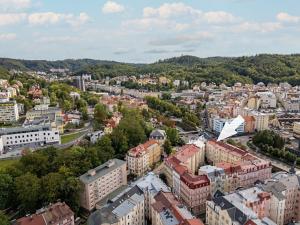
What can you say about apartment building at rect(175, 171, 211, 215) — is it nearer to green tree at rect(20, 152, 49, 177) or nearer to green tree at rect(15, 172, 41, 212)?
green tree at rect(15, 172, 41, 212)

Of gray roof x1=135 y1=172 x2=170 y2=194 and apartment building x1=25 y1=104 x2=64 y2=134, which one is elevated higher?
apartment building x1=25 y1=104 x2=64 y2=134

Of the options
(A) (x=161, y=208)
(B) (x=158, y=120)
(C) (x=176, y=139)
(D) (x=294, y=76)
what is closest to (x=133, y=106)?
(B) (x=158, y=120)

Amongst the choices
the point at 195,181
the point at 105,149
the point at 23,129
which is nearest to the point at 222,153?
the point at 195,181

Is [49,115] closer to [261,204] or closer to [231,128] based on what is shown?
[231,128]

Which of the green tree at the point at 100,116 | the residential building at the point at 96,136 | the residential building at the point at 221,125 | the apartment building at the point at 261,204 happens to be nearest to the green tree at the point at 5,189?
the residential building at the point at 96,136

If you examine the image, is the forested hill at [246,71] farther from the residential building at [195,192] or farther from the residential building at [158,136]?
the residential building at [195,192]

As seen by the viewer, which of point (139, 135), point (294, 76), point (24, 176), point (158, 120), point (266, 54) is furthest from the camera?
point (266, 54)

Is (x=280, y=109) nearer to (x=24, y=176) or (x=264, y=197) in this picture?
(x=264, y=197)

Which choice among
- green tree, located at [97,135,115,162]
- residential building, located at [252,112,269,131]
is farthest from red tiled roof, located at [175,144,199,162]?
residential building, located at [252,112,269,131]
